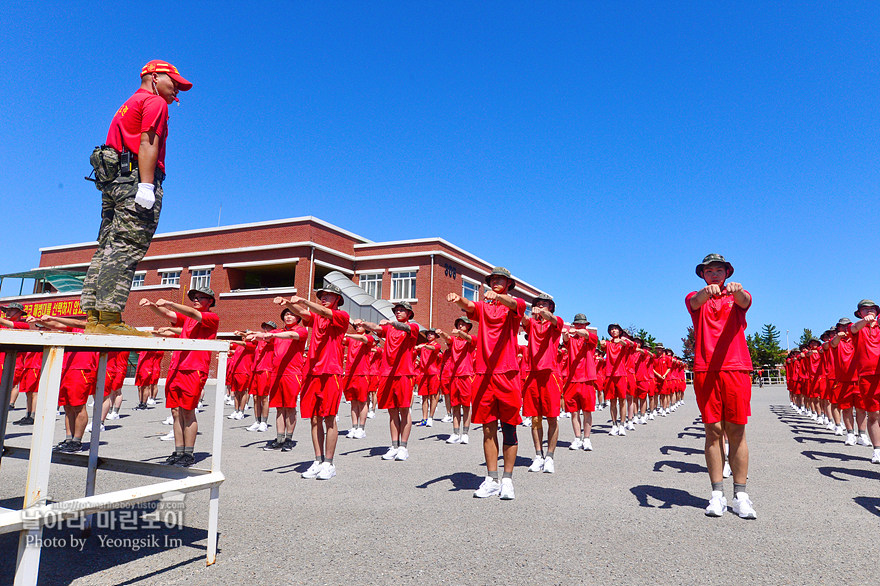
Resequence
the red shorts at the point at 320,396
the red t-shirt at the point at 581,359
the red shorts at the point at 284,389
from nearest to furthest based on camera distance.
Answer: the red shorts at the point at 320,396 → the red shorts at the point at 284,389 → the red t-shirt at the point at 581,359

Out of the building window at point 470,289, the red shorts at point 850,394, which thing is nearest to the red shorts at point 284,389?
the red shorts at point 850,394

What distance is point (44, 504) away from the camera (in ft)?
9.28

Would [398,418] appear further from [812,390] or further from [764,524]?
[812,390]

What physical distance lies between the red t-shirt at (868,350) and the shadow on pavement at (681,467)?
2.73 metres

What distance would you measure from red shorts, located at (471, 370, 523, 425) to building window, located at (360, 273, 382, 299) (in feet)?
98.3

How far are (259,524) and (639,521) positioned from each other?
3.18 meters

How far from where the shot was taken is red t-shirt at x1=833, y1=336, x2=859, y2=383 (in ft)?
27.0

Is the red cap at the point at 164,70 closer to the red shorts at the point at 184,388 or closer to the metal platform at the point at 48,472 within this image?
the metal platform at the point at 48,472

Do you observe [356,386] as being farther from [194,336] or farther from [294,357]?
[194,336]

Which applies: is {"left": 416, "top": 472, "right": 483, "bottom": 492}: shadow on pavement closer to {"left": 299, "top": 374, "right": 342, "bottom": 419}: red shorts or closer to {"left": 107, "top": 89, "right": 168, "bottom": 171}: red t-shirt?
{"left": 299, "top": 374, "right": 342, "bottom": 419}: red shorts

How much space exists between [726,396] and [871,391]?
14.0 ft

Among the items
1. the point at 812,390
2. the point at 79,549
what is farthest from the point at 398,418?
the point at 812,390

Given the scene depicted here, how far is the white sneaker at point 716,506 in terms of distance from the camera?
480 centimetres

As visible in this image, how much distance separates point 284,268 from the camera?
118 ft
